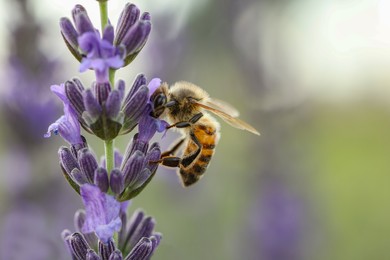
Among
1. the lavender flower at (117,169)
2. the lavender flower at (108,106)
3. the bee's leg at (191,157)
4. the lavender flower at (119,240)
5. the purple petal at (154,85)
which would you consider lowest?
the lavender flower at (119,240)

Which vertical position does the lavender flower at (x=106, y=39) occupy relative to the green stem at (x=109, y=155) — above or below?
above

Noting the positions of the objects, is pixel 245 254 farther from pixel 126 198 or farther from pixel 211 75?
pixel 211 75

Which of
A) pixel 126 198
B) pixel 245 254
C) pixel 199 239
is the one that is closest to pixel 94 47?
pixel 126 198

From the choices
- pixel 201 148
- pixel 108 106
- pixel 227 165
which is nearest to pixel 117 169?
pixel 108 106

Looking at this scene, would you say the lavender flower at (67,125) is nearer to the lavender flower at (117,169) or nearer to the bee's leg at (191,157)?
the lavender flower at (117,169)

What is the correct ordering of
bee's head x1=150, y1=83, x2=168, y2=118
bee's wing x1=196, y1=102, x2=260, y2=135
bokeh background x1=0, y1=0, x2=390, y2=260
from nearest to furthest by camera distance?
bee's head x1=150, y1=83, x2=168, y2=118 < bee's wing x1=196, y1=102, x2=260, y2=135 < bokeh background x1=0, y1=0, x2=390, y2=260

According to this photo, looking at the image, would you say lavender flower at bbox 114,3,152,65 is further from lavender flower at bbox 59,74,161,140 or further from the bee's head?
the bee's head

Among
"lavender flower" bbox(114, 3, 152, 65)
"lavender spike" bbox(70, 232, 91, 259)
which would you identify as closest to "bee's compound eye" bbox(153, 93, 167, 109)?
"lavender flower" bbox(114, 3, 152, 65)

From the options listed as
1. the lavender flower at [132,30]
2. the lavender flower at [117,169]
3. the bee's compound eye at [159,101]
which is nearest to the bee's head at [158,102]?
the bee's compound eye at [159,101]
